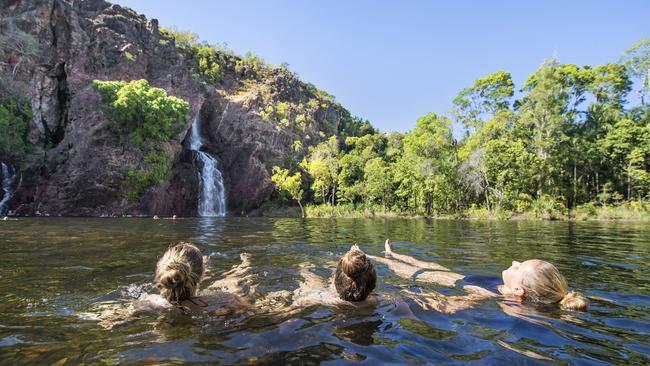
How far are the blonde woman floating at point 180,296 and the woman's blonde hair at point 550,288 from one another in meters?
3.34

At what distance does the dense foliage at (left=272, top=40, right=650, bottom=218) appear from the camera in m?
38.3

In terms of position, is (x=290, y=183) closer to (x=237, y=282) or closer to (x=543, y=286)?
(x=237, y=282)

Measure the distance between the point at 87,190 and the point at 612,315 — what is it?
4293 centimetres

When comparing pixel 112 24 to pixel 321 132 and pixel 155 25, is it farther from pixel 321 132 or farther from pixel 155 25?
pixel 321 132

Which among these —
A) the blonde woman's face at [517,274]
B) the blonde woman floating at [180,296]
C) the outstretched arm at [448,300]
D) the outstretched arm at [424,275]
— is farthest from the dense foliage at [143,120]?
the blonde woman's face at [517,274]

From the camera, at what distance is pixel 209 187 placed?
4522 centimetres

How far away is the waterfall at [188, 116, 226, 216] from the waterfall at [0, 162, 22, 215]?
16896mm

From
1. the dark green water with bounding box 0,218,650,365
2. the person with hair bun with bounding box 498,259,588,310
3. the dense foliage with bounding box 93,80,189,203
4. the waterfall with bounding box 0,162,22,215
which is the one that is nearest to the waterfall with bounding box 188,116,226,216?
the dense foliage with bounding box 93,80,189,203

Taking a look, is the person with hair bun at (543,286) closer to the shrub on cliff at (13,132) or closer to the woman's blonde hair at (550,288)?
the woman's blonde hair at (550,288)

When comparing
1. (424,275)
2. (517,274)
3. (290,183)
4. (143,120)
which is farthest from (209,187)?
(517,274)

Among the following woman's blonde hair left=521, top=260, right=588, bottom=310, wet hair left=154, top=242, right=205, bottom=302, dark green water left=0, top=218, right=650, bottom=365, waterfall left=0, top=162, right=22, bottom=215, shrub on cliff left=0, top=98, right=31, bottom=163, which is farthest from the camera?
waterfall left=0, top=162, right=22, bottom=215

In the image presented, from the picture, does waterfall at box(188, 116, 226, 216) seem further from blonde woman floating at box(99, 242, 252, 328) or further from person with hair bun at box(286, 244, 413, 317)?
person with hair bun at box(286, 244, 413, 317)

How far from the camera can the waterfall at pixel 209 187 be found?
1737 inches

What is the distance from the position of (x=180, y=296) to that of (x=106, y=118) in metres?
44.1
